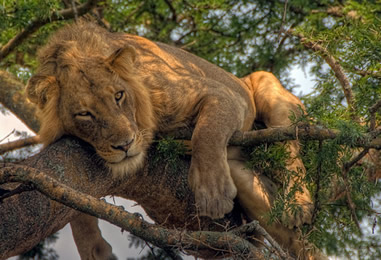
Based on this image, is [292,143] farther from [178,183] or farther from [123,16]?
[123,16]

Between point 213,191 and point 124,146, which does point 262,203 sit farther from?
point 124,146

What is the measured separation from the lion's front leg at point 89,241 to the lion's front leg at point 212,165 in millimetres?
1164

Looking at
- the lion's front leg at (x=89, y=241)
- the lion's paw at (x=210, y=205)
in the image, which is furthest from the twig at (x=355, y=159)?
the lion's front leg at (x=89, y=241)

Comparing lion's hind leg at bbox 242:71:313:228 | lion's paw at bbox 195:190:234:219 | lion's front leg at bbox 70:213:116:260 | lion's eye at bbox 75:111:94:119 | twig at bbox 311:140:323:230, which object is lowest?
lion's front leg at bbox 70:213:116:260

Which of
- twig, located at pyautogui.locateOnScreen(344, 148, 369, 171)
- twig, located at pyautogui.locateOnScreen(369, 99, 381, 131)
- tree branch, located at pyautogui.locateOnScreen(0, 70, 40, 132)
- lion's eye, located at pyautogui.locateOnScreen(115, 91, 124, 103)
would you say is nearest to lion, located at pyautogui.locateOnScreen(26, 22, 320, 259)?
lion's eye, located at pyautogui.locateOnScreen(115, 91, 124, 103)

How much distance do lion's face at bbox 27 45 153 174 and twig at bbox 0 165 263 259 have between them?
0.74 m

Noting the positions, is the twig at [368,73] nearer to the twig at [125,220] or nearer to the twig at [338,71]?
the twig at [338,71]

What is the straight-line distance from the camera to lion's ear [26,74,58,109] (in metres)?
4.17

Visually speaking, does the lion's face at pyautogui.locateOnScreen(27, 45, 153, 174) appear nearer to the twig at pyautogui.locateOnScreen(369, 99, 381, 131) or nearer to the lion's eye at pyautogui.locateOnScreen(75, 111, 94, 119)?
the lion's eye at pyautogui.locateOnScreen(75, 111, 94, 119)

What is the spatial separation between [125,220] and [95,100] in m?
1.11

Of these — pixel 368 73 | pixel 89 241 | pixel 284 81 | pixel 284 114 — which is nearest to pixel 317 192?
pixel 368 73

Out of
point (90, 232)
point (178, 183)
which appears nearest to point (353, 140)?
point (178, 183)

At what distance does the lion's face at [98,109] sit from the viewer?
12.9 feet

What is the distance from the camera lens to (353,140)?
362 cm
